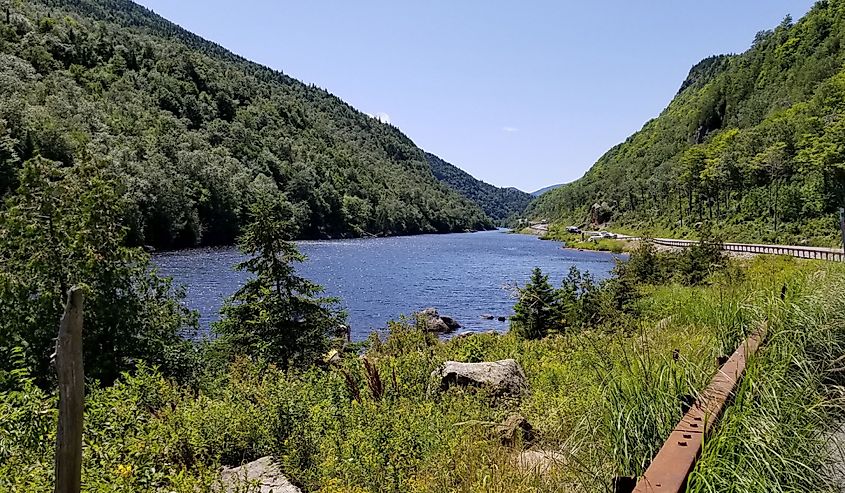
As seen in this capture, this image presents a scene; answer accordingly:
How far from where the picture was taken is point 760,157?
6066cm

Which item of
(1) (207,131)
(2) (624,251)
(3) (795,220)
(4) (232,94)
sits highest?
(4) (232,94)

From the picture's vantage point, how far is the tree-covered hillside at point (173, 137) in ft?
186

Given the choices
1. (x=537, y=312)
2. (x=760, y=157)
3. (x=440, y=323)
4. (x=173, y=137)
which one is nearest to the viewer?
(x=537, y=312)

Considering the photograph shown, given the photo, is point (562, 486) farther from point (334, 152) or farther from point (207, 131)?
point (334, 152)

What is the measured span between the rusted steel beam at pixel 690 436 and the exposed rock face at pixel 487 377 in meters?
4.36

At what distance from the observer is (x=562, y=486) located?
9.64 feet

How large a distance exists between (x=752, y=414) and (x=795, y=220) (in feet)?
188

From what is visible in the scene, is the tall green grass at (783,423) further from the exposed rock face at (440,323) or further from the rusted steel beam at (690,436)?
the exposed rock face at (440,323)

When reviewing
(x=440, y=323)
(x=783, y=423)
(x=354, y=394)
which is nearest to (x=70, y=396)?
(x=783, y=423)

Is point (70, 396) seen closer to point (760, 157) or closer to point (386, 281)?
point (386, 281)

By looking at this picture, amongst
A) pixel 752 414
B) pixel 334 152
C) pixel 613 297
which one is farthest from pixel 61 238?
pixel 334 152

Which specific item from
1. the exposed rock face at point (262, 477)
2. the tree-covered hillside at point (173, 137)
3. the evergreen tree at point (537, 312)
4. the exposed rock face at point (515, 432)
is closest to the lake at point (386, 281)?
the evergreen tree at point (537, 312)

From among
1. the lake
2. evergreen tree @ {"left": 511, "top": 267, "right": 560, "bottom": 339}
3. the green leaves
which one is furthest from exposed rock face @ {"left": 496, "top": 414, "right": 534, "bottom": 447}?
the lake

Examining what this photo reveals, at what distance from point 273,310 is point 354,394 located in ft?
18.8
